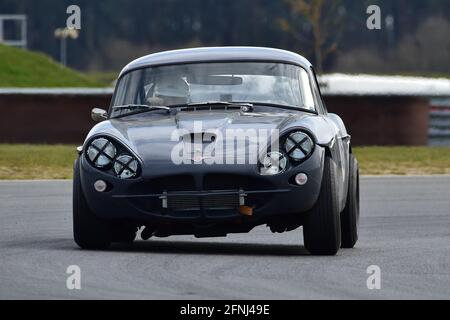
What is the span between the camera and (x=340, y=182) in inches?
342

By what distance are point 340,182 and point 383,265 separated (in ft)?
2.93

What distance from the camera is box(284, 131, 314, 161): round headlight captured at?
321 inches

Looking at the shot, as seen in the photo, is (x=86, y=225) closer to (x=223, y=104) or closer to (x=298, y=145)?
(x=223, y=104)

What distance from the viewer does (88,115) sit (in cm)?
2400

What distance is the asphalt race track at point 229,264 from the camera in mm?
6637

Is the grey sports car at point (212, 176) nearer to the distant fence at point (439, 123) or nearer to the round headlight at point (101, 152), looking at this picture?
the round headlight at point (101, 152)

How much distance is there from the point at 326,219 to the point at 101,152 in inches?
55.2

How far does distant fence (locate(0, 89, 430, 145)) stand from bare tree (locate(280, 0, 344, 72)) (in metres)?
26.1

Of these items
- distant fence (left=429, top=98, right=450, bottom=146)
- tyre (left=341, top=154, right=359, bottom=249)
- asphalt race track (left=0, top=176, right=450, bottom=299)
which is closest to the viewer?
asphalt race track (left=0, top=176, right=450, bottom=299)

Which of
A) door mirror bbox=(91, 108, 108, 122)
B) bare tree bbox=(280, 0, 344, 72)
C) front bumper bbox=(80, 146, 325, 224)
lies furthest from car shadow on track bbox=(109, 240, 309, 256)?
bare tree bbox=(280, 0, 344, 72)

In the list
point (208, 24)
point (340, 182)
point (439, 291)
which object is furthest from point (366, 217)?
point (208, 24)

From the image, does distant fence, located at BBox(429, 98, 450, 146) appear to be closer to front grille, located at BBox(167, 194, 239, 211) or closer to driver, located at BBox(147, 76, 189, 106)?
driver, located at BBox(147, 76, 189, 106)

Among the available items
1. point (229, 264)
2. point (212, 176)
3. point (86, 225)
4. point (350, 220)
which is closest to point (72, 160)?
point (350, 220)

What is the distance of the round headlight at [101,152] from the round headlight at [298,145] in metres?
1.04
